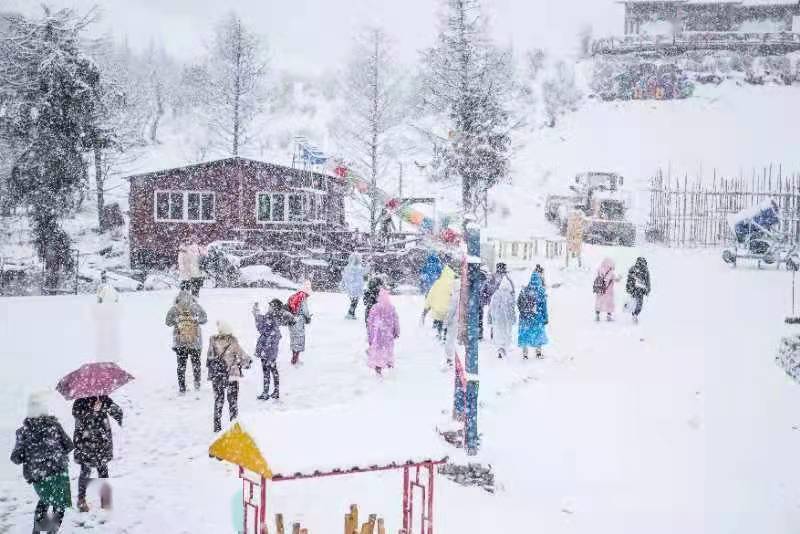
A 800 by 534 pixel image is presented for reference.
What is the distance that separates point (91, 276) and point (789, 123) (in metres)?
26.4

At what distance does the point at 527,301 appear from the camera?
1159 cm

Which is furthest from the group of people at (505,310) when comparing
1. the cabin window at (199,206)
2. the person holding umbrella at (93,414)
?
the cabin window at (199,206)

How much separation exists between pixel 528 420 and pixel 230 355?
3495mm

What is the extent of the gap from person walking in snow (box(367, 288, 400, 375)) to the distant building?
52.5 ft

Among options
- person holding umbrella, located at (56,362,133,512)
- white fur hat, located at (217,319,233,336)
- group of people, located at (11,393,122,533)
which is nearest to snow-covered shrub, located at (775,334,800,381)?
white fur hat, located at (217,319,233,336)

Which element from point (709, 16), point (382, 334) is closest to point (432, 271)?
point (382, 334)

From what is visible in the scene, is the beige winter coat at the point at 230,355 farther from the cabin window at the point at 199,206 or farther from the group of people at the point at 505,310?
the cabin window at the point at 199,206

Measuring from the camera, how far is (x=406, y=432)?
4750 millimetres

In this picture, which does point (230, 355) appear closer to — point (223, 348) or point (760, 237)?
point (223, 348)

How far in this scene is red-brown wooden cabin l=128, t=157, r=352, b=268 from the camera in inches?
908

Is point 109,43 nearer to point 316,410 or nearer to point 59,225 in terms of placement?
point 59,225

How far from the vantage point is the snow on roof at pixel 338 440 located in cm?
430

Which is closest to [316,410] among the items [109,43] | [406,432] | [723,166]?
[406,432]

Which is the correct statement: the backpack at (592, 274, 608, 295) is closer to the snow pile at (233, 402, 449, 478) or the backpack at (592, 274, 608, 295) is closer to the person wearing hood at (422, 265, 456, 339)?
the person wearing hood at (422, 265, 456, 339)
